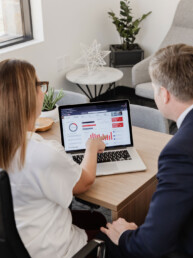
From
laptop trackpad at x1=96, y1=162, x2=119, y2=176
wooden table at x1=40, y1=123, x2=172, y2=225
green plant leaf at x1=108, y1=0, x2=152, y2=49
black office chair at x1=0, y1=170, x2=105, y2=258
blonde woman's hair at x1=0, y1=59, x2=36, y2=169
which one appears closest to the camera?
black office chair at x1=0, y1=170, x2=105, y2=258

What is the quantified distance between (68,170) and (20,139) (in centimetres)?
25

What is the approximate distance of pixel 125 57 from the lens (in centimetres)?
459

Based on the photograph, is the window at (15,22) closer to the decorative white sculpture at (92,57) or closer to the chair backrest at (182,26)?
the decorative white sculpture at (92,57)

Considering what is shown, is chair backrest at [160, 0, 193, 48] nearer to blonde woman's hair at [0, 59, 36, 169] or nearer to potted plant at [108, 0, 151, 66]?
potted plant at [108, 0, 151, 66]

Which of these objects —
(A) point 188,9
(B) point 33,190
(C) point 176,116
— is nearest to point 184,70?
(C) point 176,116

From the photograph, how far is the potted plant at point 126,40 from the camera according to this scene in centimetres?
452

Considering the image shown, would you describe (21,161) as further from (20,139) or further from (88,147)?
(88,147)

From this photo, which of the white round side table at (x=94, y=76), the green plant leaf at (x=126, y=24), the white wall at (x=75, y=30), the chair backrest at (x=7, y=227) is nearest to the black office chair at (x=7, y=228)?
the chair backrest at (x=7, y=227)

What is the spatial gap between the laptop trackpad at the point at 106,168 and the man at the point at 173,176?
1.32 ft

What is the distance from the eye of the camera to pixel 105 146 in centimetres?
212

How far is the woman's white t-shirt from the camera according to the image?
1.49 m

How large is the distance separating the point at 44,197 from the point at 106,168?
497mm

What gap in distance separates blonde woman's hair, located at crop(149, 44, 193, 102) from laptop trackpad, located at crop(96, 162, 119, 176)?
1.97 ft

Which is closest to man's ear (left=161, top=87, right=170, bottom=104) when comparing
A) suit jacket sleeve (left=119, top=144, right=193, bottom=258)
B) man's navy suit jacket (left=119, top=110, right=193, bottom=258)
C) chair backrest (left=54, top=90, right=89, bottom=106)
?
man's navy suit jacket (left=119, top=110, right=193, bottom=258)
